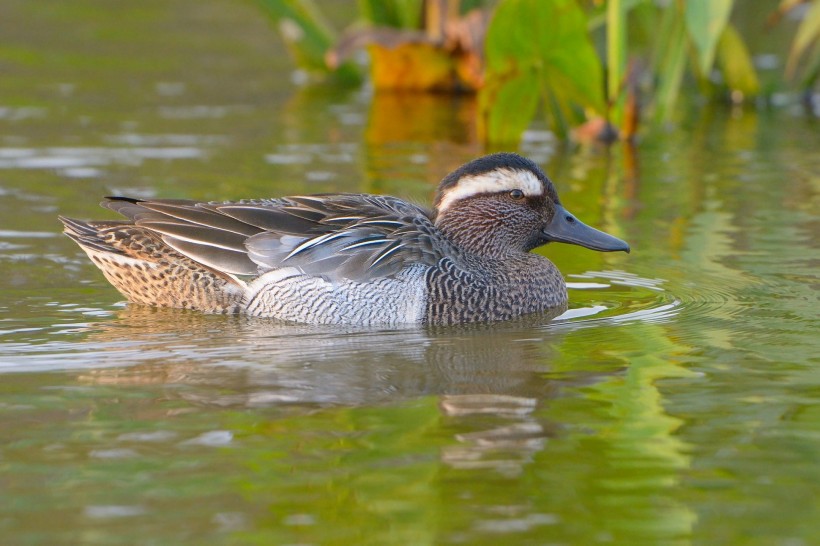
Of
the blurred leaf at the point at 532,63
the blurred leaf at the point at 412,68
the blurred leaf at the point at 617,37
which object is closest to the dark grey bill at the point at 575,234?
the blurred leaf at the point at 617,37

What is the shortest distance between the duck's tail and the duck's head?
124cm

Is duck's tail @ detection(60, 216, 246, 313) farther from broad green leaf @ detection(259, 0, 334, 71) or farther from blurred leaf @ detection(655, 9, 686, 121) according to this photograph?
broad green leaf @ detection(259, 0, 334, 71)

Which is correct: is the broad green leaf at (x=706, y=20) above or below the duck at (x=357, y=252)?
above

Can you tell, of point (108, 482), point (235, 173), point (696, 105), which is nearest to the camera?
point (108, 482)

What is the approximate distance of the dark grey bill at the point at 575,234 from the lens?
25.3 feet

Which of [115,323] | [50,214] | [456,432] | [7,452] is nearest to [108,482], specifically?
[7,452]

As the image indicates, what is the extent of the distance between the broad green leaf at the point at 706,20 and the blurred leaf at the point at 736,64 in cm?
357

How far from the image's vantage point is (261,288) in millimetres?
7375

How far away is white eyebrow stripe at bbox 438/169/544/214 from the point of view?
761 cm

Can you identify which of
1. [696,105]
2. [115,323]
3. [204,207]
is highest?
[696,105]

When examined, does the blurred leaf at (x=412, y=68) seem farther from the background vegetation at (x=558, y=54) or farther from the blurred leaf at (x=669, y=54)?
the blurred leaf at (x=669, y=54)

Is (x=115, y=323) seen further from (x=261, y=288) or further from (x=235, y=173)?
(x=235, y=173)

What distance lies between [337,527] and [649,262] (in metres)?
4.57

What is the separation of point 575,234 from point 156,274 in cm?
230
